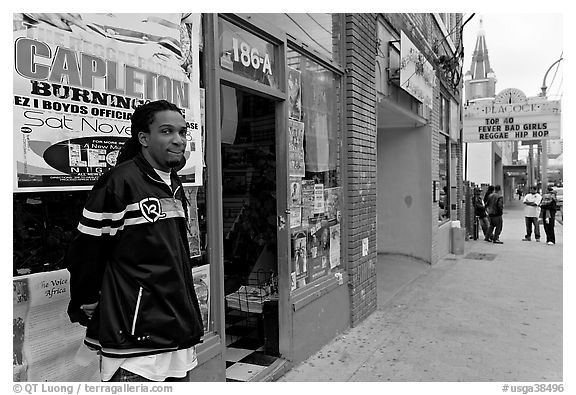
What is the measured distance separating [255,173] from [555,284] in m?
6.42

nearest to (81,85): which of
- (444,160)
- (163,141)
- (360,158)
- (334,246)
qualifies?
(163,141)

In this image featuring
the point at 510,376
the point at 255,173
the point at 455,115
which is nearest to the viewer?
the point at 510,376

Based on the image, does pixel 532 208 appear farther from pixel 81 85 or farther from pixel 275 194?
pixel 81 85

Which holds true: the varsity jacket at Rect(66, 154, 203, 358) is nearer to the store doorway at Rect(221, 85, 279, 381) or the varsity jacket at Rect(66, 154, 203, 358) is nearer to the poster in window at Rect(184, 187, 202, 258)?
the poster in window at Rect(184, 187, 202, 258)

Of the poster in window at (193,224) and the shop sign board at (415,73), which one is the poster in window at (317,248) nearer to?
the poster in window at (193,224)

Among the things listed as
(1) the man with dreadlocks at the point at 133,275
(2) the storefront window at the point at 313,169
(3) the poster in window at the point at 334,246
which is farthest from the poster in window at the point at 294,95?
(1) the man with dreadlocks at the point at 133,275

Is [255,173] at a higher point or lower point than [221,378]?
higher

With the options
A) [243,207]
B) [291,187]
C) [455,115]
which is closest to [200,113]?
[291,187]

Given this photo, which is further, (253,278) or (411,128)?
(411,128)

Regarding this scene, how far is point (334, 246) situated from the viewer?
18.6 feet

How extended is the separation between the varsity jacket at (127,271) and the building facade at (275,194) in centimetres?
52

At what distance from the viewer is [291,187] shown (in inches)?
186

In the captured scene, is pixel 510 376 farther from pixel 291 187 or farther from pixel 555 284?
pixel 555 284

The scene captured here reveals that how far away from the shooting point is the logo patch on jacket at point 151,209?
6.98 ft
